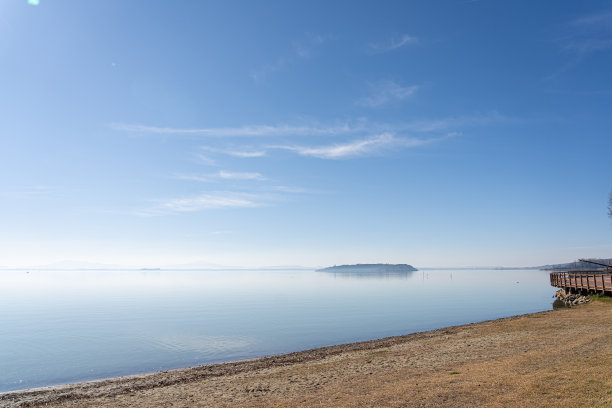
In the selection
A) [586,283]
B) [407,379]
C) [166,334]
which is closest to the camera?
[407,379]

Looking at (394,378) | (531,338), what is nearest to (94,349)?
(394,378)

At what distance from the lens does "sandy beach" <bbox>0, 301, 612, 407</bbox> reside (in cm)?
1148

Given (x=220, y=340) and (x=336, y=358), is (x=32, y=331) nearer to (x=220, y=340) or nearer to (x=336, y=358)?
(x=220, y=340)

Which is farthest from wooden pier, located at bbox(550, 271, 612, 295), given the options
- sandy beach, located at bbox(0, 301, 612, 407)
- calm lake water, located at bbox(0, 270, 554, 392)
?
sandy beach, located at bbox(0, 301, 612, 407)

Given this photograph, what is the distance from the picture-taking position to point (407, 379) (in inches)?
583

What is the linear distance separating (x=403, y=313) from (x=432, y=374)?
42.4 m

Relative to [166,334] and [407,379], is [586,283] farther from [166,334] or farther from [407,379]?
[166,334]

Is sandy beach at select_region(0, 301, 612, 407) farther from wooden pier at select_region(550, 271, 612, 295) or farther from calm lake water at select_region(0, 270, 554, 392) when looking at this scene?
wooden pier at select_region(550, 271, 612, 295)

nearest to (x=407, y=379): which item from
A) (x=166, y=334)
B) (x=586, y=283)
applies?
(x=166, y=334)

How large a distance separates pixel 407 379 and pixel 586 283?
40026 millimetres

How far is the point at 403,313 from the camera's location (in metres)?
55.6

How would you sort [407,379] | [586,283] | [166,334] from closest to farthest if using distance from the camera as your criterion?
[407,379]
[166,334]
[586,283]

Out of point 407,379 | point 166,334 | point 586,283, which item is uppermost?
point 586,283

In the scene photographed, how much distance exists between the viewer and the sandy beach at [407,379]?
452 inches
